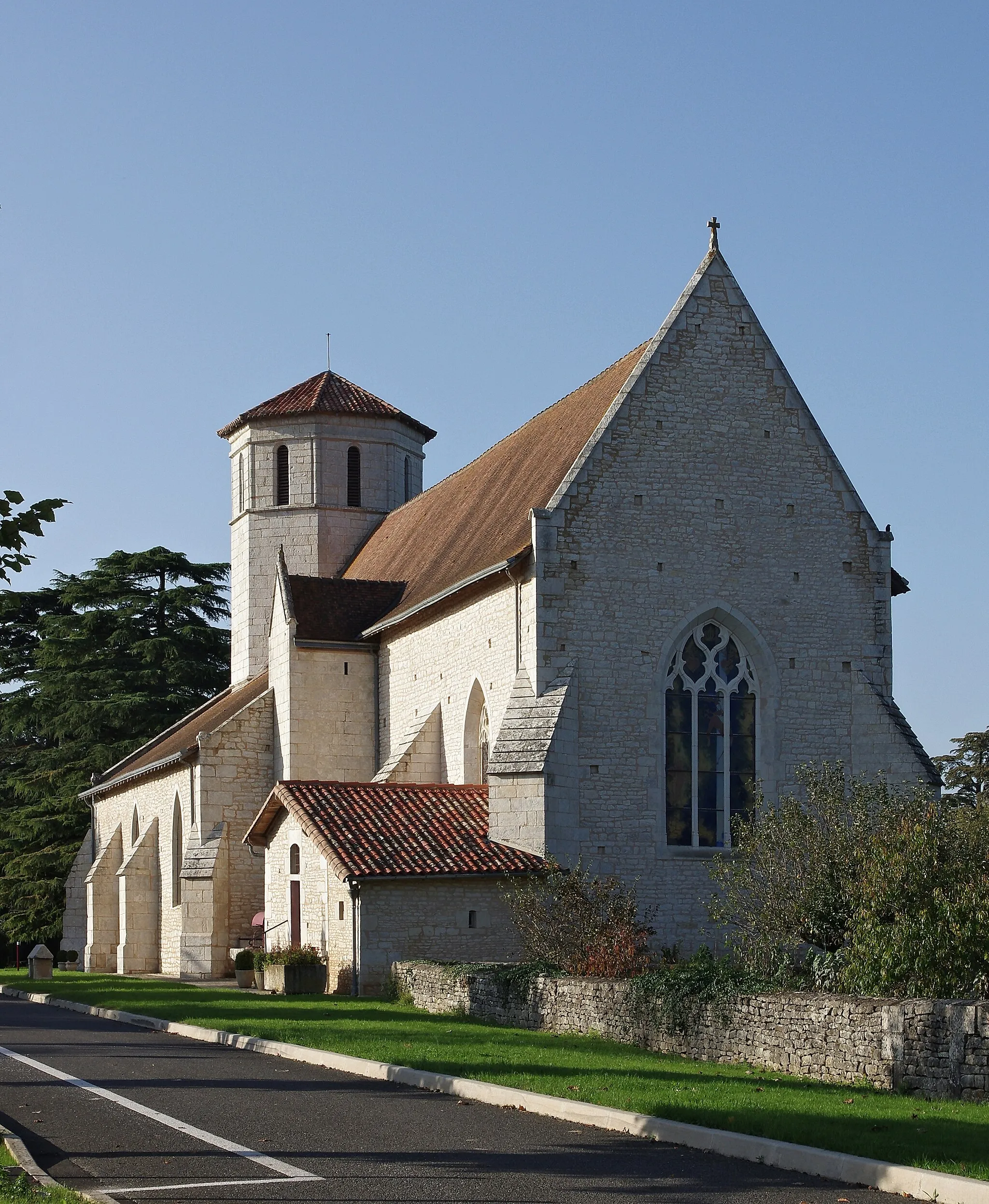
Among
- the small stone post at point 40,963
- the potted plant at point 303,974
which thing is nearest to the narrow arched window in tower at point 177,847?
the small stone post at point 40,963

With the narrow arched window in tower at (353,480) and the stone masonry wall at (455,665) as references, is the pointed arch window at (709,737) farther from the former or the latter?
the narrow arched window in tower at (353,480)

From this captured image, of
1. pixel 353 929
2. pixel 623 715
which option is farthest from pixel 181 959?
pixel 623 715

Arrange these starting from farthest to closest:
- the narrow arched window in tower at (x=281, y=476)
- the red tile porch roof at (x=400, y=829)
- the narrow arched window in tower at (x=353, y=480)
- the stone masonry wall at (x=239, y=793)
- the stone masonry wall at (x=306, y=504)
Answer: the narrow arched window in tower at (x=281, y=476) < the narrow arched window in tower at (x=353, y=480) < the stone masonry wall at (x=306, y=504) < the stone masonry wall at (x=239, y=793) < the red tile porch roof at (x=400, y=829)

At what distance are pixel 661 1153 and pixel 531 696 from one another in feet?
49.9

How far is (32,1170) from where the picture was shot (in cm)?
942

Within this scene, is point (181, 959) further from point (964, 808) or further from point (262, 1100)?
point (262, 1100)

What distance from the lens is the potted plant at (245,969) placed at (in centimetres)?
2855

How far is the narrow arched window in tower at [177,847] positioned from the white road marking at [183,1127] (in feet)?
70.8

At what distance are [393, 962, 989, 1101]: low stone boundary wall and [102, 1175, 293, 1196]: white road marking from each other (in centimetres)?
614

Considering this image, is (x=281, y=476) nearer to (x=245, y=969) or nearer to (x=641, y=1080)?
(x=245, y=969)

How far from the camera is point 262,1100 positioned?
12867 millimetres

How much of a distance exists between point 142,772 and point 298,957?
1447cm

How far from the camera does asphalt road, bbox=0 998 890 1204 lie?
29.6ft

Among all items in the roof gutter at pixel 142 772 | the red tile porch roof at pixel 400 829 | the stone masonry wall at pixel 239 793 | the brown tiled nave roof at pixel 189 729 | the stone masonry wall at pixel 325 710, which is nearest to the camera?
the red tile porch roof at pixel 400 829
